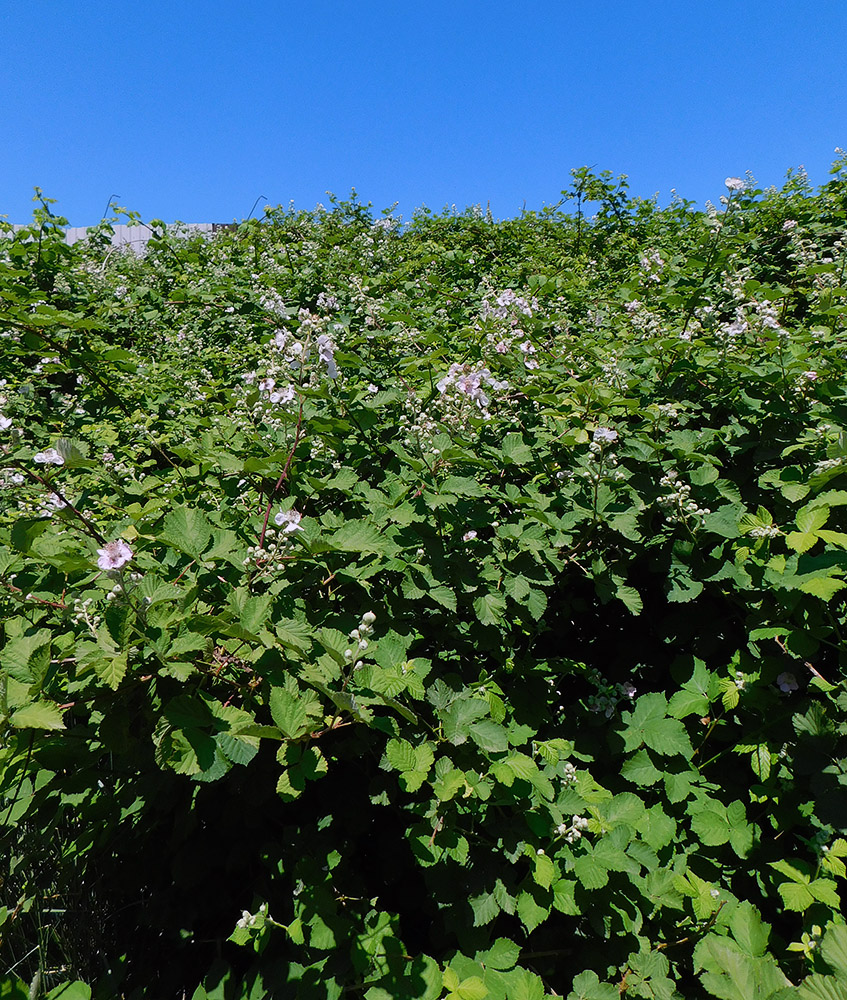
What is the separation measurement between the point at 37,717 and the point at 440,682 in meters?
0.89

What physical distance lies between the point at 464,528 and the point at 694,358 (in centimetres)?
127

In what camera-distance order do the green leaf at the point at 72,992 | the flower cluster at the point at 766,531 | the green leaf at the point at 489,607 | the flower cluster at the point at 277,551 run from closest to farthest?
the green leaf at the point at 72,992 → the flower cluster at the point at 277,551 → the green leaf at the point at 489,607 → the flower cluster at the point at 766,531

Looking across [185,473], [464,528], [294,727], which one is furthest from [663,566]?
[185,473]

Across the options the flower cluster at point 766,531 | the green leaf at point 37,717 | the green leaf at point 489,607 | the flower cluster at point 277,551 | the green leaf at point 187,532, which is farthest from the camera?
the flower cluster at point 766,531

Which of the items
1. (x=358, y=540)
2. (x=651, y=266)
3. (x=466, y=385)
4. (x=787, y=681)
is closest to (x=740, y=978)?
(x=787, y=681)

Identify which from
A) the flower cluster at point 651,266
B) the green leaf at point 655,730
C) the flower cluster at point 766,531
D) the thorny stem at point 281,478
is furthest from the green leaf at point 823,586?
the flower cluster at point 651,266

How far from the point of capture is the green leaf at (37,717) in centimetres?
110

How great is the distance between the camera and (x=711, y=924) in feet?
5.60

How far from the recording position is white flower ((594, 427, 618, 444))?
1980mm

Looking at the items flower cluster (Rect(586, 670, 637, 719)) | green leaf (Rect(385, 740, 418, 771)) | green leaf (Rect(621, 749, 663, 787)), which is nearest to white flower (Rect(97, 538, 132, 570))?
green leaf (Rect(385, 740, 418, 771))

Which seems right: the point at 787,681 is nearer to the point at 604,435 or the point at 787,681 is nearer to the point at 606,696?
the point at 606,696

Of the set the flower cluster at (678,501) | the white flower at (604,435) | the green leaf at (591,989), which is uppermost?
the white flower at (604,435)

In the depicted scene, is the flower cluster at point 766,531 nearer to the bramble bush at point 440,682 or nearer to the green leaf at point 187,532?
the bramble bush at point 440,682

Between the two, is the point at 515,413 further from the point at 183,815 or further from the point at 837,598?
the point at 183,815
